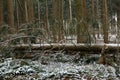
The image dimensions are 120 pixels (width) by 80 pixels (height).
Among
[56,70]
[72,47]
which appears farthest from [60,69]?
[72,47]

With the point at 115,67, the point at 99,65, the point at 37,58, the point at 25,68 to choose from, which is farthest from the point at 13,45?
the point at 115,67

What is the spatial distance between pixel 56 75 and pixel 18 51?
2.46 m

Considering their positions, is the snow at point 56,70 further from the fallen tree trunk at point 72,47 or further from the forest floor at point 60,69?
the fallen tree trunk at point 72,47

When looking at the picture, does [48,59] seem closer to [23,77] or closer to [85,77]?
[23,77]

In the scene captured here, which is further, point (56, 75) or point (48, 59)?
point (48, 59)

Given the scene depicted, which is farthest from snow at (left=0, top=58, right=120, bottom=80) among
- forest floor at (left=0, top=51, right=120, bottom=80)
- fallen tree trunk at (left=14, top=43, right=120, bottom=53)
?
fallen tree trunk at (left=14, top=43, right=120, bottom=53)

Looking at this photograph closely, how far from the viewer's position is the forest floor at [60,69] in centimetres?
566

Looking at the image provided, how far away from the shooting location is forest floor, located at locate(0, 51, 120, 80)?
566cm

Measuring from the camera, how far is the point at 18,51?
25.5 ft

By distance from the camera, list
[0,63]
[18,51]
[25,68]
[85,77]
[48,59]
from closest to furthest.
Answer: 1. [85,77]
2. [25,68]
3. [0,63]
4. [48,59]
5. [18,51]

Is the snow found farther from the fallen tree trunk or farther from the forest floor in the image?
the fallen tree trunk

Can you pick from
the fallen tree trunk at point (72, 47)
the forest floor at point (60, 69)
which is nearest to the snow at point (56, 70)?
the forest floor at point (60, 69)

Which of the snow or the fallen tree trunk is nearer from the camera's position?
the snow

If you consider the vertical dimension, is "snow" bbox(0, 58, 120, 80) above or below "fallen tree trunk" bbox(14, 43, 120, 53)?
below
